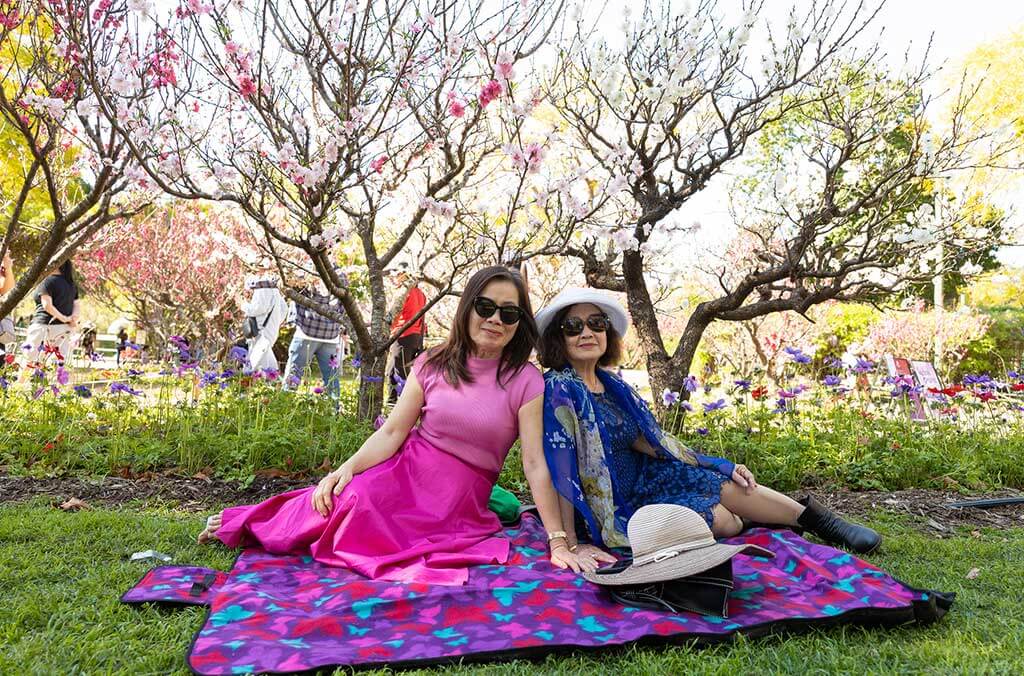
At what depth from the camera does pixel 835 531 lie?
3400mm

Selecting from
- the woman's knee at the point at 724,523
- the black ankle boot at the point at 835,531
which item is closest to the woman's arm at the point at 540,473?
the woman's knee at the point at 724,523

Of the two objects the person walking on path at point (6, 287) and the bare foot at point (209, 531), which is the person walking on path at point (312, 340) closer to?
the person walking on path at point (6, 287)

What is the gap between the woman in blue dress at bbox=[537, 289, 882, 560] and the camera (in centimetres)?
306

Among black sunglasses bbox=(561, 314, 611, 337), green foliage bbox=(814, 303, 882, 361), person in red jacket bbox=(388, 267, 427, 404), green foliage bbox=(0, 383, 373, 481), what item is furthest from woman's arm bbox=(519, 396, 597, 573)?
green foliage bbox=(814, 303, 882, 361)

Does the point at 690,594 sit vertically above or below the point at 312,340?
below

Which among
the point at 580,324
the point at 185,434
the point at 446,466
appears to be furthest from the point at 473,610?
the point at 185,434

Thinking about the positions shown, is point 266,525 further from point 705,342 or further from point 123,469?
point 705,342

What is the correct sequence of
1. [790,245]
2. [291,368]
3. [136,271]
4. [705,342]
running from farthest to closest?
[705,342]
[136,271]
[291,368]
[790,245]

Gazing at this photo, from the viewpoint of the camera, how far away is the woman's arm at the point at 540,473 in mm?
2993

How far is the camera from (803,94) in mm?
6082

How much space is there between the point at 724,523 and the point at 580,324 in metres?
1.04

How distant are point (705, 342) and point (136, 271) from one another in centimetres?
1152

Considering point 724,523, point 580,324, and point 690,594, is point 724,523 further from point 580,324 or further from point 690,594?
point 580,324

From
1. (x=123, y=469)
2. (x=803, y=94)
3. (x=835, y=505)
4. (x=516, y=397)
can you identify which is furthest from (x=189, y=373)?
(x=803, y=94)
